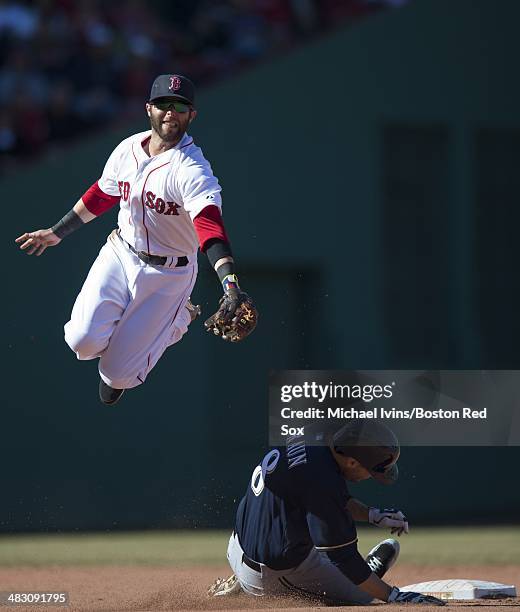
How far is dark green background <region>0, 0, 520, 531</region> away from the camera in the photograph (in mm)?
11438

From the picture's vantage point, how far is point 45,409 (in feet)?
37.2

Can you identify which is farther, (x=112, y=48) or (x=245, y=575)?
(x=112, y=48)

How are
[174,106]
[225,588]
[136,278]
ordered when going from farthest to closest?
1. [225,588]
2. [136,278]
3. [174,106]

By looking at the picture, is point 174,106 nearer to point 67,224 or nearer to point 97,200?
point 97,200

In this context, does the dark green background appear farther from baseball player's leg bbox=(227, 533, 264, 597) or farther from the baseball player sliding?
baseball player's leg bbox=(227, 533, 264, 597)

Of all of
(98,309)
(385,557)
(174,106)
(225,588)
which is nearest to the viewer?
(174,106)

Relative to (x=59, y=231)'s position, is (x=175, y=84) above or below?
above

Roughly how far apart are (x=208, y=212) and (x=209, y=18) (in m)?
7.59

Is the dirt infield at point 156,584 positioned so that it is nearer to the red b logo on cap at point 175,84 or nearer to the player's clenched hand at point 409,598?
the player's clenched hand at point 409,598

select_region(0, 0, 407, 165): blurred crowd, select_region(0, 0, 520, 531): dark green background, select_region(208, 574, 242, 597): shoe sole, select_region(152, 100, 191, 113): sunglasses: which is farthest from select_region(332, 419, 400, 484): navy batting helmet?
select_region(0, 0, 407, 165): blurred crowd

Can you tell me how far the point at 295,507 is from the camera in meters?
5.93

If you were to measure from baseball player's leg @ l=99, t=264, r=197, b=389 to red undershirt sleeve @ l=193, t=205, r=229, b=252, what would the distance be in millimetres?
798

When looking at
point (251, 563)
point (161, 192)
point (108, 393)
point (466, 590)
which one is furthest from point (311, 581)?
point (161, 192)

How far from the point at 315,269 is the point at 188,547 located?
3.37m
